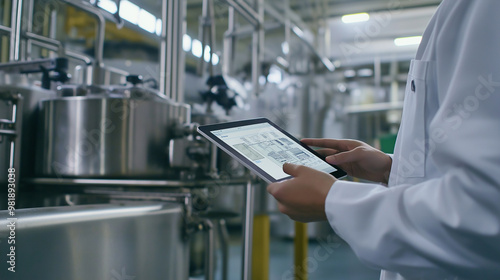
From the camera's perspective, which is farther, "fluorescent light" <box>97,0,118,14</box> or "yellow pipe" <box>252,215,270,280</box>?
"yellow pipe" <box>252,215,270,280</box>

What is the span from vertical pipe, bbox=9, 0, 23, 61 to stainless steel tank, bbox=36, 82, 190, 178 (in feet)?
1.00

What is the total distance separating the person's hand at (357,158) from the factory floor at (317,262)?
1.30 m

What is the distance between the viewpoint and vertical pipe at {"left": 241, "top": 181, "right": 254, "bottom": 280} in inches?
35.8

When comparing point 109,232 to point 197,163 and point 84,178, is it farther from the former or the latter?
point 197,163

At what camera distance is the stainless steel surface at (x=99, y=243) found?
45 cm

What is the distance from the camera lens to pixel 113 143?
2.55ft

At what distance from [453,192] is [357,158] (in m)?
0.26

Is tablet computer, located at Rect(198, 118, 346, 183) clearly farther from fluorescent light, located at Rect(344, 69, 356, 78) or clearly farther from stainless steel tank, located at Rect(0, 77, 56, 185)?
fluorescent light, located at Rect(344, 69, 356, 78)

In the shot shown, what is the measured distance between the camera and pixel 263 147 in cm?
56

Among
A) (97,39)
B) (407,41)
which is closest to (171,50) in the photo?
(97,39)

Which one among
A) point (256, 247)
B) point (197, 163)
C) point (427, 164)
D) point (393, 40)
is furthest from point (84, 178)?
point (393, 40)

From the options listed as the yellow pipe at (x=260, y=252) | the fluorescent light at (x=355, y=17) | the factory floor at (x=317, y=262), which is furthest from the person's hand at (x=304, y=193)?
the fluorescent light at (x=355, y=17)

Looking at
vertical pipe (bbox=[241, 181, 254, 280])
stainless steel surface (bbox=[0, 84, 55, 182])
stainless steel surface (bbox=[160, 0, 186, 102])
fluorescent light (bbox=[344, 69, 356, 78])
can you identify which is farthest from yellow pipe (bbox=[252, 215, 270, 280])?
fluorescent light (bbox=[344, 69, 356, 78])

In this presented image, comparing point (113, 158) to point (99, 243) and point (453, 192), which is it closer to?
point (99, 243)
